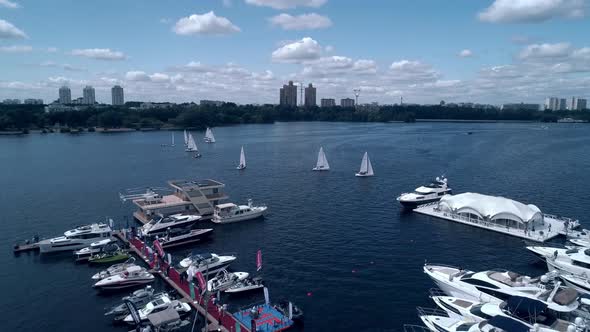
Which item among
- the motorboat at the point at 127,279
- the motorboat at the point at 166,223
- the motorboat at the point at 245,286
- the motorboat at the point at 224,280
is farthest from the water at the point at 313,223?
the motorboat at the point at 166,223

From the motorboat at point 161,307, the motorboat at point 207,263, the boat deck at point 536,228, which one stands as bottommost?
the motorboat at point 161,307

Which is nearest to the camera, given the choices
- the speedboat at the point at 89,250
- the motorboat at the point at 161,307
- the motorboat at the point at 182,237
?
the motorboat at the point at 161,307

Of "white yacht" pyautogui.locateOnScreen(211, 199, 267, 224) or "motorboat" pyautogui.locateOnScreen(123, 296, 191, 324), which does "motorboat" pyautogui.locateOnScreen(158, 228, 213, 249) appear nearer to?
"white yacht" pyautogui.locateOnScreen(211, 199, 267, 224)

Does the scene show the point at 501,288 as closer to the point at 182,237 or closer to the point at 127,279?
the point at 127,279

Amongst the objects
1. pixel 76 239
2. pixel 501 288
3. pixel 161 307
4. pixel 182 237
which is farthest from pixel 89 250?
pixel 501 288

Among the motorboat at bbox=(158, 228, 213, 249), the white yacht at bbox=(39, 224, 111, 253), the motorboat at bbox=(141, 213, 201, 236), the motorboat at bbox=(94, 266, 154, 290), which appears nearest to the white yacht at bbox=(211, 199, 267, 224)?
the motorboat at bbox=(141, 213, 201, 236)

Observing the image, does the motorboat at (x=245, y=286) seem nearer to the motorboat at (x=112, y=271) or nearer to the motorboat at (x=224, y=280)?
the motorboat at (x=224, y=280)
